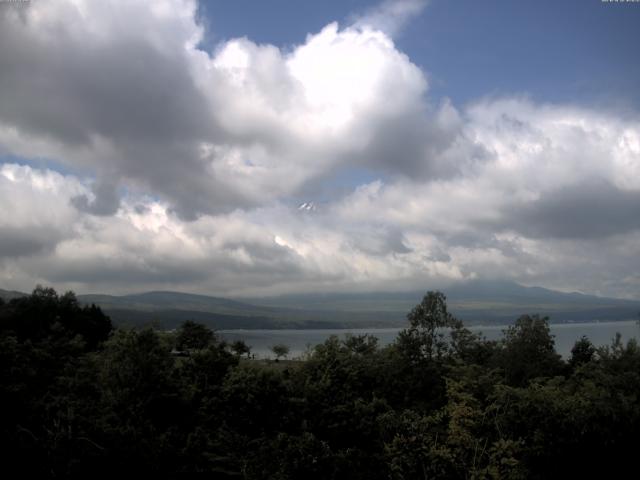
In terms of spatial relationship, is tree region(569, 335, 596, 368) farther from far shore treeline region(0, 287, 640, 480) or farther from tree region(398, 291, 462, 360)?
far shore treeline region(0, 287, 640, 480)

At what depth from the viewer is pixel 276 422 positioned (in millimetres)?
17297

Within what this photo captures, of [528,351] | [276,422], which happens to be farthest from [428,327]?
[276,422]

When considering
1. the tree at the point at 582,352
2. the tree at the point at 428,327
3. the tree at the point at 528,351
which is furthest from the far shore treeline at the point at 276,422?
the tree at the point at 582,352

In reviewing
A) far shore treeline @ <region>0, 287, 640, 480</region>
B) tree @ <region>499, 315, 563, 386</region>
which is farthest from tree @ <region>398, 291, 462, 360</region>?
tree @ <region>499, 315, 563, 386</region>

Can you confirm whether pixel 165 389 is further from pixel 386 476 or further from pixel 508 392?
pixel 508 392

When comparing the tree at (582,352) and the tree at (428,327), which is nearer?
the tree at (428,327)

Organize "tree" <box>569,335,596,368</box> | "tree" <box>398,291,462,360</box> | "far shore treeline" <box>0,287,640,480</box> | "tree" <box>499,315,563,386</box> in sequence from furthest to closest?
"tree" <box>569,335,596,368</box>, "tree" <box>499,315,563,386</box>, "tree" <box>398,291,462,360</box>, "far shore treeline" <box>0,287,640,480</box>

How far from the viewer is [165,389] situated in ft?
56.4

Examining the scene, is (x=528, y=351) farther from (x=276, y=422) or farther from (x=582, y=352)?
(x=276, y=422)

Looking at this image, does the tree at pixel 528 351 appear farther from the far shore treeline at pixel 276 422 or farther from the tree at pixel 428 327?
the far shore treeline at pixel 276 422

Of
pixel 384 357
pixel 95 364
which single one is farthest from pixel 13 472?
pixel 384 357

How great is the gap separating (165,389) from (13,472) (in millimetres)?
5078

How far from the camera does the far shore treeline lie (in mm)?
12750

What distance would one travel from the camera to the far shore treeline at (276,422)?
12.8 metres
